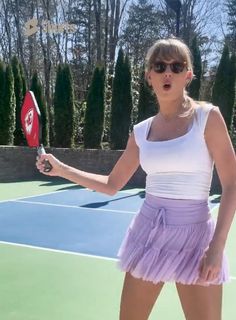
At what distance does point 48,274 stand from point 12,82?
11.2 meters

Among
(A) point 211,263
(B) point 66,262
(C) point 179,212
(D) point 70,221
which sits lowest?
(D) point 70,221

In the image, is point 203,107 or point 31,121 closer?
point 203,107

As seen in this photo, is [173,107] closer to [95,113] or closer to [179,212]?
[179,212]

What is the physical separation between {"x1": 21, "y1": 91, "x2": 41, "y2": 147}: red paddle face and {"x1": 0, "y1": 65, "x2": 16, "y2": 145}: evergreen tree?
11955 mm

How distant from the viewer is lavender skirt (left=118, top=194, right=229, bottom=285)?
1805mm

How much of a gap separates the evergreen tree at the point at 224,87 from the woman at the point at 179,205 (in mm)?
12978

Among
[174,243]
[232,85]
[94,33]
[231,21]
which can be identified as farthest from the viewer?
[231,21]

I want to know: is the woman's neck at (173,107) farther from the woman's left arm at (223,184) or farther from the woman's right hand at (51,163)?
the woman's right hand at (51,163)

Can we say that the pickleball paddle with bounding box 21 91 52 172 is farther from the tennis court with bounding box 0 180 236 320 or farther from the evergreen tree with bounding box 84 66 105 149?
the evergreen tree with bounding box 84 66 105 149

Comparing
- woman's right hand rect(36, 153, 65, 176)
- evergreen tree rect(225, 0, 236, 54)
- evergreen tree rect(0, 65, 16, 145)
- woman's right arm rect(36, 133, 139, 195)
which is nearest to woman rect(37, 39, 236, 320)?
woman's right arm rect(36, 133, 139, 195)

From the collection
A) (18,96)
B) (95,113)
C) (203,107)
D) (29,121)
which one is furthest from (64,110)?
(203,107)

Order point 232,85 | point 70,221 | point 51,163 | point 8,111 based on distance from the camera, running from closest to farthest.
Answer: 1. point 51,163
2. point 70,221
3. point 8,111
4. point 232,85

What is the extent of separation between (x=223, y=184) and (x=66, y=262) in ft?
10.1

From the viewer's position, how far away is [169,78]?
1.87 metres
